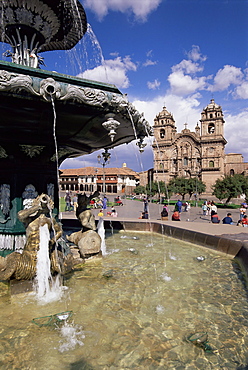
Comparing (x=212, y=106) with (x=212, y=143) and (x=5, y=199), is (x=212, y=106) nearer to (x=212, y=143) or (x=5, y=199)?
(x=212, y=143)

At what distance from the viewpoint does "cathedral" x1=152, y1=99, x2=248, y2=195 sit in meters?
64.6

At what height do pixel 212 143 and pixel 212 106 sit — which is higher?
pixel 212 106

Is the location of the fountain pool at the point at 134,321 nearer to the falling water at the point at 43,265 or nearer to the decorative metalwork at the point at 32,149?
the falling water at the point at 43,265

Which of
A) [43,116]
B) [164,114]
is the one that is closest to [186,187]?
[164,114]

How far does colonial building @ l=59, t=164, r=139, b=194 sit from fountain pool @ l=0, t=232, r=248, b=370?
62995 millimetres

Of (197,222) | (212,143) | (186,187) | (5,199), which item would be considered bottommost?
(197,222)

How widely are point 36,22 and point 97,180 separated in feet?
219

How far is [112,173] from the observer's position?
7238cm

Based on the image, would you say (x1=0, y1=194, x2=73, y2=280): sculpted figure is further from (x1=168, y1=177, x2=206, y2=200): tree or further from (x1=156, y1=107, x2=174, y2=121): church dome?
(x1=156, y1=107, x2=174, y2=121): church dome

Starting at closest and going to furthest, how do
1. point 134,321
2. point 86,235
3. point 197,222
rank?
point 134,321 < point 86,235 < point 197,222

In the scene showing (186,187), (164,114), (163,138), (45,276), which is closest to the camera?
(45,276)

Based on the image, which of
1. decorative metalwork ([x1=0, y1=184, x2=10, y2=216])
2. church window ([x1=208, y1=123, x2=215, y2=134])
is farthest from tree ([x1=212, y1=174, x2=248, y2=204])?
decorative metalwork ([x1=0, y1=184, x2=10, y2=216])

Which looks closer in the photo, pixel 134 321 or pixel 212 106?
pixel 134 321

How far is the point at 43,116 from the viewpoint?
462cm
